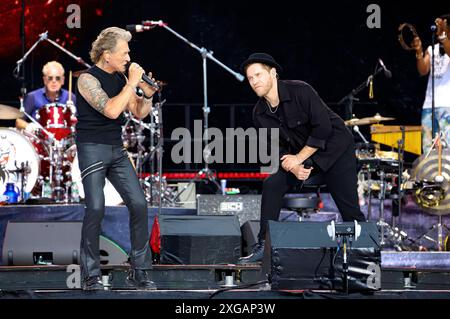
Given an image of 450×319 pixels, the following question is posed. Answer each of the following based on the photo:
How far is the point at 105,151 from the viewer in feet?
19.0

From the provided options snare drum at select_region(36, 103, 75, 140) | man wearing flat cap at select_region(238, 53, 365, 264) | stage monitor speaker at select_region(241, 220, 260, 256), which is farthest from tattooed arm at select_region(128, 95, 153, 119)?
snare drum at select_region(36, 103, 75, 140)

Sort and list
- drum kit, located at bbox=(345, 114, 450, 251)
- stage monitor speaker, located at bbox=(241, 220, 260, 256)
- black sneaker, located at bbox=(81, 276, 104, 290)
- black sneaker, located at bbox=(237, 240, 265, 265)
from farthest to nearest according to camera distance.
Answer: drum kit, located at bbox=(345, 114, 450, 251)
stage monitor speaker, located at bbox=(241, 220, 260, 256)
black sneaker, located at bbox=(237, 240, 265, 265)
black sneaker, located at bbox=(81, 276, 104, 290)

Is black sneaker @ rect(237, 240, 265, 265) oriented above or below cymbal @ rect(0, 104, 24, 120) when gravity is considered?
below

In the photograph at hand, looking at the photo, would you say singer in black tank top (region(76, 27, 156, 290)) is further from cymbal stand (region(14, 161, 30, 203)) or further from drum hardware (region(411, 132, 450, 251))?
drum hardware (region(411, 132, 450, 251))

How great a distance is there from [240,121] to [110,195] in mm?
3670

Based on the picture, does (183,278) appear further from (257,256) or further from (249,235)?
(249,235)

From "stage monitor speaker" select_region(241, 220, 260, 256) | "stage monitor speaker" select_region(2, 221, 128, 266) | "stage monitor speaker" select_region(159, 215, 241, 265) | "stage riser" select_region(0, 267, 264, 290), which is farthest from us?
"stage monitor speaker" select_region(2, 221, 128, 266)

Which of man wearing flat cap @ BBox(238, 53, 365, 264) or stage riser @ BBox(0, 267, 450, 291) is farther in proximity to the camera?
man wearing flat cap @ BBox(238, 53, 365, 264)

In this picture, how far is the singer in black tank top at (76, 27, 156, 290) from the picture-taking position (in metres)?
5.71

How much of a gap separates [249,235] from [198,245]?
0.55m

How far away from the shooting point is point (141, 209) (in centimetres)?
591

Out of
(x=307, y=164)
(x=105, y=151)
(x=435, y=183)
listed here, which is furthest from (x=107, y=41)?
(x=435, y=183)

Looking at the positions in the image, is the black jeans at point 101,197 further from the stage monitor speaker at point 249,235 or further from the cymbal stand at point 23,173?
the cymbal stand at point 23,173

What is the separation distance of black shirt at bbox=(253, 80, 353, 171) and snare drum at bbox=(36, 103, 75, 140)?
Result: 4.39 metres
